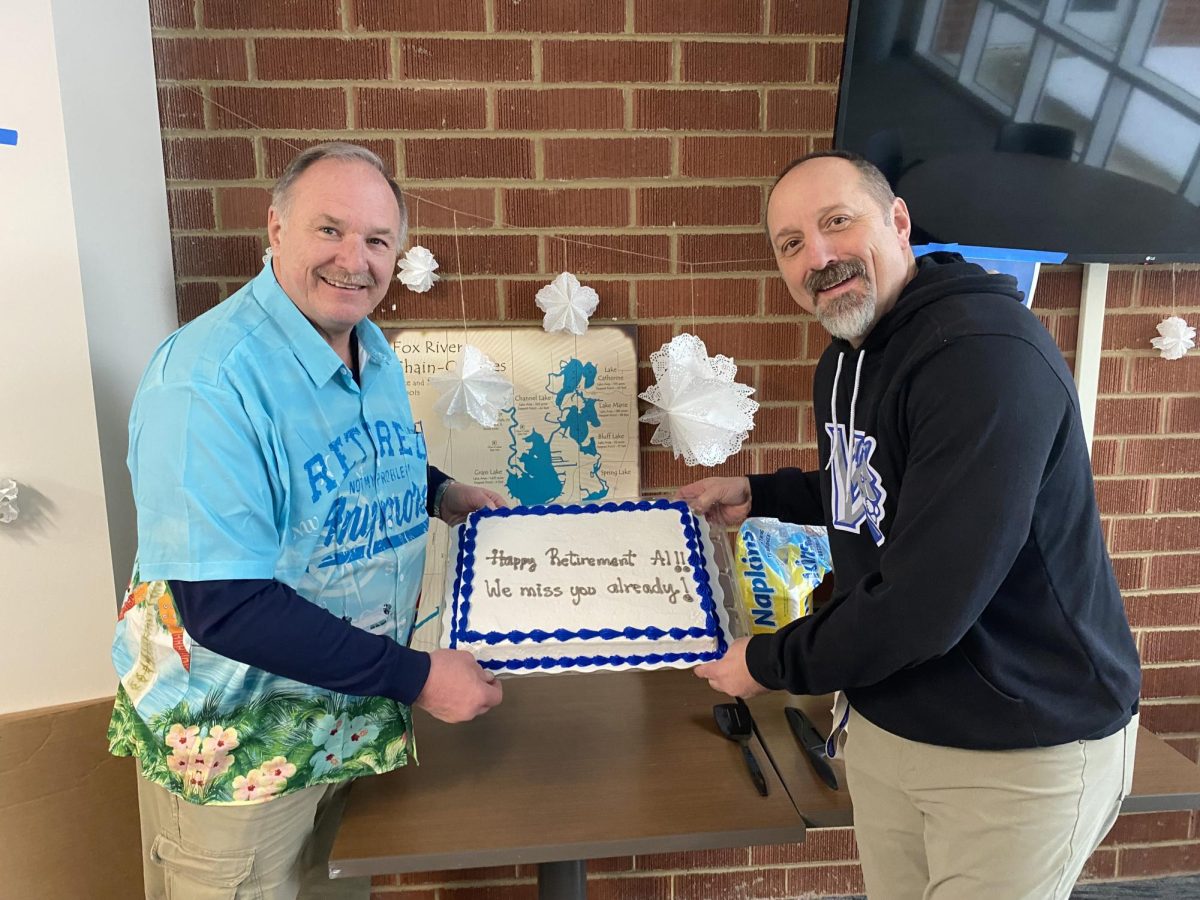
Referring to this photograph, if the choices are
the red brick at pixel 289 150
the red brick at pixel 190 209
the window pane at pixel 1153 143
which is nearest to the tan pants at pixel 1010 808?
the window pane at pixel 1153 143

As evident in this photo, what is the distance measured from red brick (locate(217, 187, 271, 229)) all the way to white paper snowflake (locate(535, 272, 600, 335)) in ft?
2.19

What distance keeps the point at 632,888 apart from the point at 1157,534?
172 cm

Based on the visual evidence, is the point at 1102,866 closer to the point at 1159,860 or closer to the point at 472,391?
the point at 1159,860

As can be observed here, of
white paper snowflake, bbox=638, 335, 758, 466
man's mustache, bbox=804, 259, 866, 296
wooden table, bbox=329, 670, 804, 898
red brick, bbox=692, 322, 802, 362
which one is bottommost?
wooden table, bbox=329, 670, 804, 898

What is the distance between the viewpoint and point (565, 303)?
1.76 metres

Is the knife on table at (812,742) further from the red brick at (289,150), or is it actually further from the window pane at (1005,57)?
the red brick at (289,150)

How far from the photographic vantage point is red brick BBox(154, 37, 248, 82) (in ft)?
5.47

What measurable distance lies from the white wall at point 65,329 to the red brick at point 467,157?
22.8 inches

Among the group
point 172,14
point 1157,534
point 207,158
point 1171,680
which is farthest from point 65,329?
point 1171,680

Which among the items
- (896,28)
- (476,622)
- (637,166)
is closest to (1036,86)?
(896,28)

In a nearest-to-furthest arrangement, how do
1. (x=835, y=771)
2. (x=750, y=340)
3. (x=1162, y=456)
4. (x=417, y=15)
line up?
(x=835, y=771) < (x=417, y=15) < (x=750, y=340) < (x=1162, y=456)

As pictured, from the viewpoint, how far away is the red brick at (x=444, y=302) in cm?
180

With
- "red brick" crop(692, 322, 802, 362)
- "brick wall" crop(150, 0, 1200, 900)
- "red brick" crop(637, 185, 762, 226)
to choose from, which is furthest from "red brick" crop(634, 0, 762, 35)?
"red brick" crop(692, 322, 802, 362)

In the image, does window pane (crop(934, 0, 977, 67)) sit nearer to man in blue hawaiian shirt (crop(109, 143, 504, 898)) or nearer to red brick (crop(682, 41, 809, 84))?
red brick (crop(682, 41, 809, 84))
